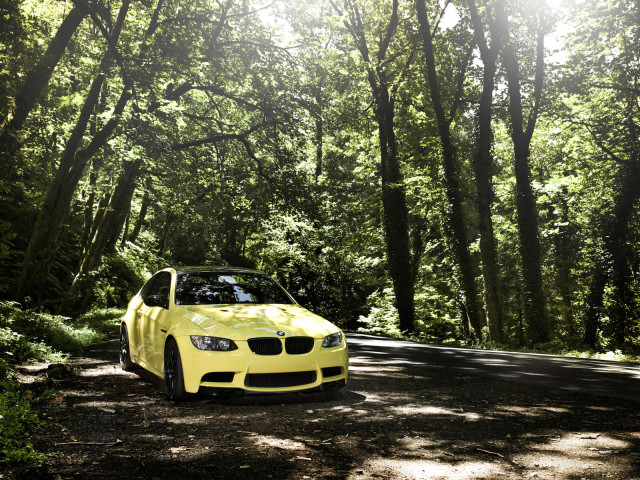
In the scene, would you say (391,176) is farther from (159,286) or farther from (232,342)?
(232,342)

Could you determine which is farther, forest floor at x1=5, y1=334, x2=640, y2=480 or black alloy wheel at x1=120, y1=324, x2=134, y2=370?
black alloy wheel at x1=120, y1=324, x2=134, y2=370

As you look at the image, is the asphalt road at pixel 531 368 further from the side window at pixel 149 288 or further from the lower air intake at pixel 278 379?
the side window at pixel 149 288

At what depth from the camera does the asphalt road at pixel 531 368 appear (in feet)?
24.8

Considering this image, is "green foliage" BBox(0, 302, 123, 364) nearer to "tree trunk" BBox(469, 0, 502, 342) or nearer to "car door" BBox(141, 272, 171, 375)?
"car door" BBox(141, 272, 171, 375)

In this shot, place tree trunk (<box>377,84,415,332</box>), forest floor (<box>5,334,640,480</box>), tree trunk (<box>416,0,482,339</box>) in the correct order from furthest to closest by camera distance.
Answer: tree trunk (<box>377,84,415,332</box>) < tree trunk (<box>416,0,482,339</box>) < forest floor (<box>5,334,640,480</box>)

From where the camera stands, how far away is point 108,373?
834 cm

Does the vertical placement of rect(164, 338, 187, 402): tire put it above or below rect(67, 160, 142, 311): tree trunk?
below

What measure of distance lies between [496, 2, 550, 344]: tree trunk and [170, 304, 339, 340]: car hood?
14652 mm

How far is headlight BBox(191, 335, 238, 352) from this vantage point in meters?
6.03

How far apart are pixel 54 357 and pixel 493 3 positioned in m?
19.8

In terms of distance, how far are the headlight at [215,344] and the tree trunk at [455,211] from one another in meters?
17.9

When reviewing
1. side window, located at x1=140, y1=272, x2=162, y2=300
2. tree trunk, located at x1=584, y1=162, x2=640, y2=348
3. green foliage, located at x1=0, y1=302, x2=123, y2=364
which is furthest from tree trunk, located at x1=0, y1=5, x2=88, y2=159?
tree trunk, located at x1=584, y1=162, x2=640, y2=348

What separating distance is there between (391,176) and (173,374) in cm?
1984

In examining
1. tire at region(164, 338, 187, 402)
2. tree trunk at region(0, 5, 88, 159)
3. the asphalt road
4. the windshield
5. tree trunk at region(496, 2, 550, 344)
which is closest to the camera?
tire at region(164, 338, 187, 402)
